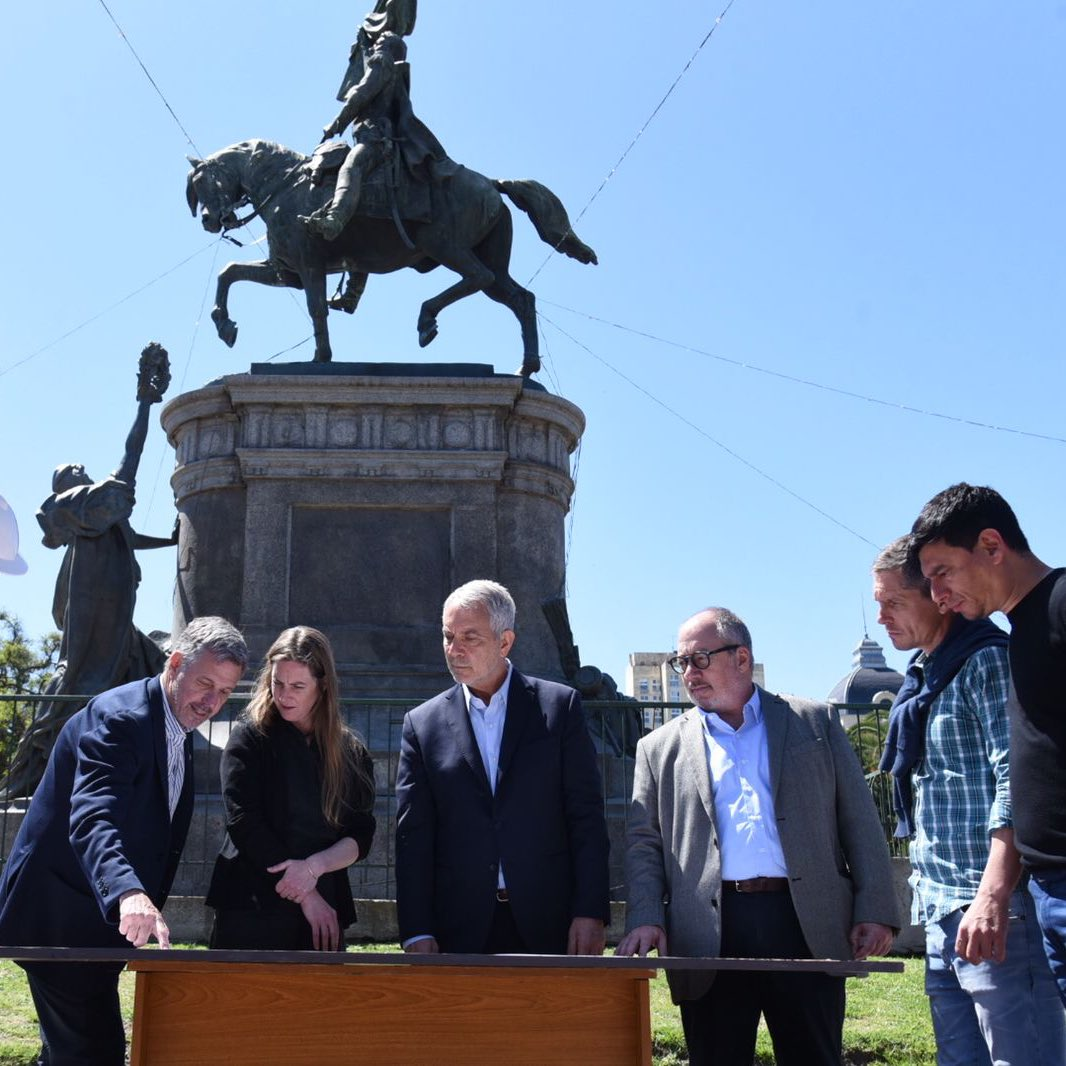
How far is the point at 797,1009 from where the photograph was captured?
4.00 m

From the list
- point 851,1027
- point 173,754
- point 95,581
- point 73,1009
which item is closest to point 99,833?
point 173,754

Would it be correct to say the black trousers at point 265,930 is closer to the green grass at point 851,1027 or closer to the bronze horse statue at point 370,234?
the green grass at point 851,1027

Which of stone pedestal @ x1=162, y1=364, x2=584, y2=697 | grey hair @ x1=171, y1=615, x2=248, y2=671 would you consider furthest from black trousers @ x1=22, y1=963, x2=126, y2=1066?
stone pedestal @ x1=162, y1=364, x2=584, y2=697

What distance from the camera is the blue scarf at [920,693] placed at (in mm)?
3850

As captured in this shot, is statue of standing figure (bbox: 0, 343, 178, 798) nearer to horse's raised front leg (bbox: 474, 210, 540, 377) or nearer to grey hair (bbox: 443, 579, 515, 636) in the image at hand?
horse's raised front leg (bbox: 474, 210, 540, 377)

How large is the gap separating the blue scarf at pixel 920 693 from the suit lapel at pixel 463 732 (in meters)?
1.36

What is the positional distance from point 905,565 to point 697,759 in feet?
3.10

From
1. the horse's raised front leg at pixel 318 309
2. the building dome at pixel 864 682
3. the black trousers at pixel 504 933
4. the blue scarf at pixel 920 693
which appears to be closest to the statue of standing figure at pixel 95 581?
the horse's raised front leg at pixel 318 309

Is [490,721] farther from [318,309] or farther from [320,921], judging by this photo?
[318,309]

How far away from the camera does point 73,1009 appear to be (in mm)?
3846

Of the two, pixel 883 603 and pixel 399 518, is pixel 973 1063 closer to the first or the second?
pixel 883 603

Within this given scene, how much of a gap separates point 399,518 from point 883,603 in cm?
708

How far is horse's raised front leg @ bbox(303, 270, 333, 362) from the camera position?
1173cm

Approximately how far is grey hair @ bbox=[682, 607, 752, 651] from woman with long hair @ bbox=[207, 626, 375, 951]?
131 cm
